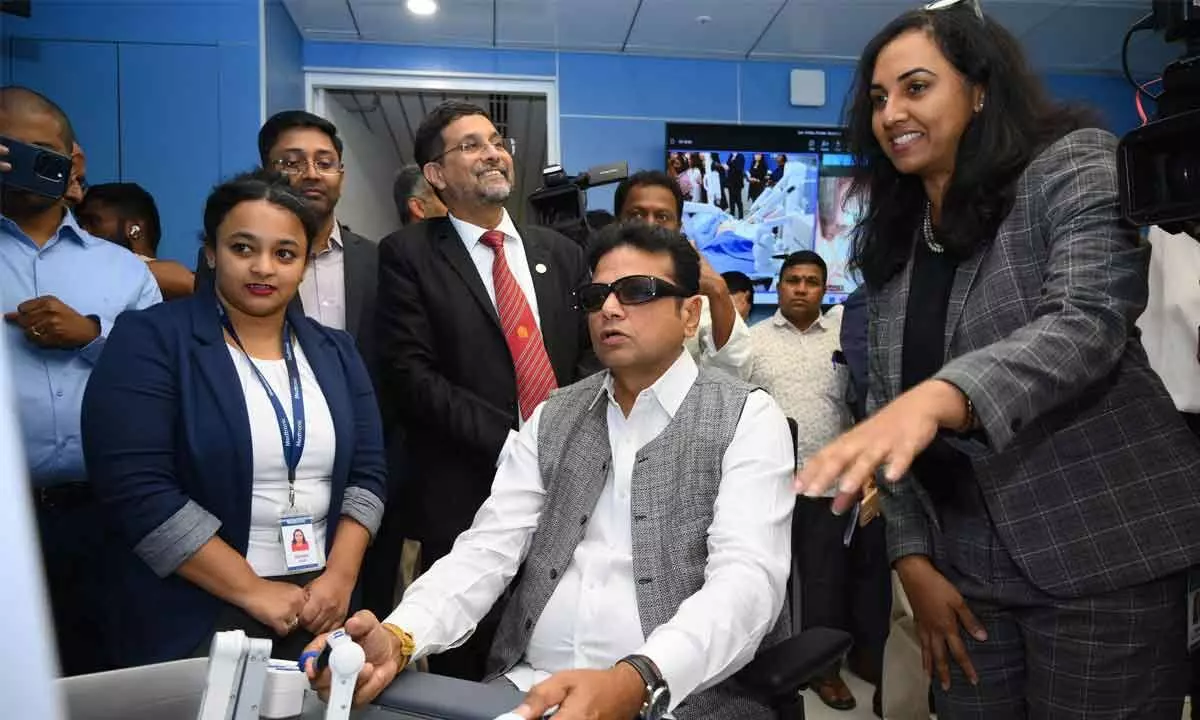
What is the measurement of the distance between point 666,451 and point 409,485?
902mm

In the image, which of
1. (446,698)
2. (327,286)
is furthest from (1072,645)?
(327,286)

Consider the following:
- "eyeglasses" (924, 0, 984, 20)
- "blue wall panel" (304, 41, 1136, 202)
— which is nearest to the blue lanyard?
"eyeglasses" (924, 0, 984, 20)

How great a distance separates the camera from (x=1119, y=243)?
115 cm

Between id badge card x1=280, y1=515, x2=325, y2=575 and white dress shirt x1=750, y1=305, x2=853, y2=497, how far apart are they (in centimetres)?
194

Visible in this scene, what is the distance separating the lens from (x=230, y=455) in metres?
1.72

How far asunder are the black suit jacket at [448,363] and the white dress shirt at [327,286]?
0.64 feet

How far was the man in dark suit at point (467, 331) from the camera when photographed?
82.0 inches

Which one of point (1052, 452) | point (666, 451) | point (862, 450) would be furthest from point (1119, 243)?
point (666, 451)

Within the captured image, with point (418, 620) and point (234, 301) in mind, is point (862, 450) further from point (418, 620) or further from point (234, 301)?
point (234, 301)

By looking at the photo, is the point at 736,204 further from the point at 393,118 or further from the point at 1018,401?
the point at 1018,401

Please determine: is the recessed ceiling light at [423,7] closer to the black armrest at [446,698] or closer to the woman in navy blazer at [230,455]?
the woman in navy blazer at [230,455]

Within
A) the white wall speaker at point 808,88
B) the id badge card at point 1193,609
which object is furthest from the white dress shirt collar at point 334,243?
the white wall speaker at point 808,88

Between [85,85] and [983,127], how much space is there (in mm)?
4124

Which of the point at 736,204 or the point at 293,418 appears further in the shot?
the point at 736,204
